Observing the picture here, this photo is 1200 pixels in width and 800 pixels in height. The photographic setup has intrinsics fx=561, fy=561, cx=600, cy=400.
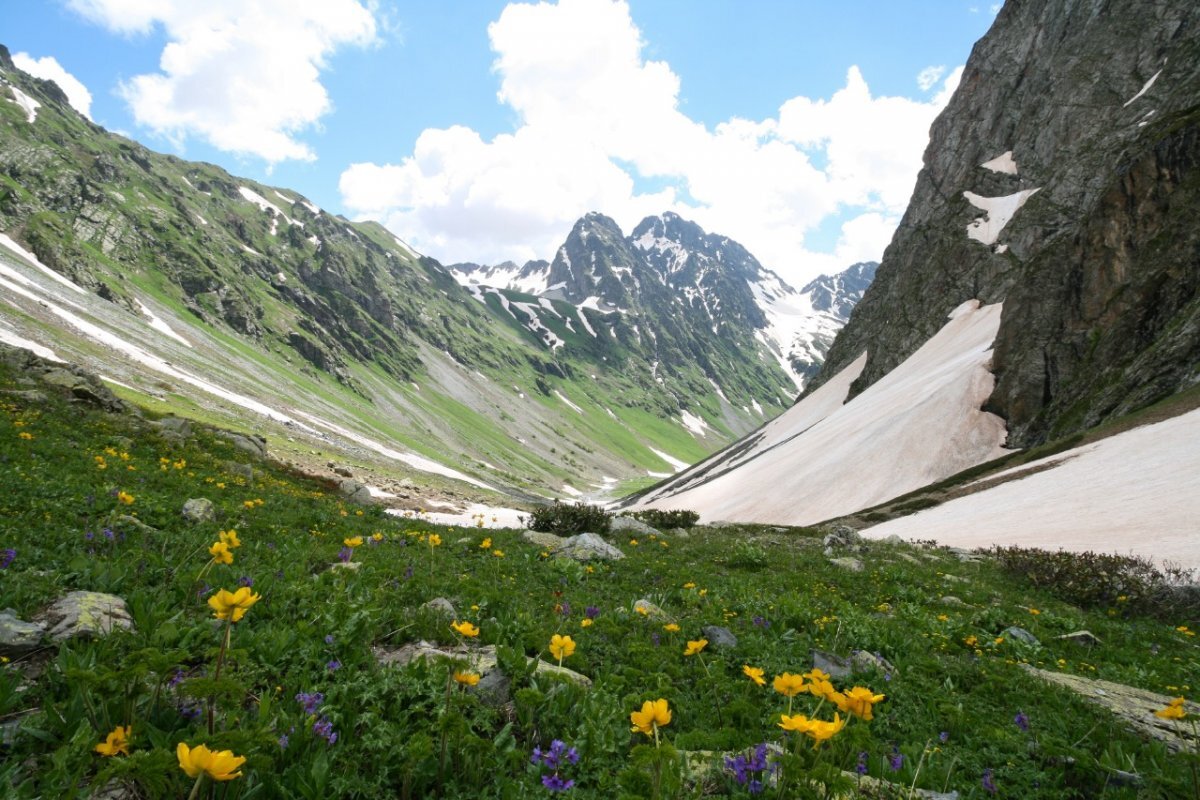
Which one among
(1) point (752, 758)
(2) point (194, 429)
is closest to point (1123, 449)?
(1) point (752, 758)

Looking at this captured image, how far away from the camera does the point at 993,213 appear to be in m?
99.0

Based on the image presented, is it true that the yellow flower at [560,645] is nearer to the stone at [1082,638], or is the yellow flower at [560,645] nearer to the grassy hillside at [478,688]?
the grassy hillside at [478,688]

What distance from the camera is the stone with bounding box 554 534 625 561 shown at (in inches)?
516

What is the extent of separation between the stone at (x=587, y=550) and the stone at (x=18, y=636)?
29.9 ft

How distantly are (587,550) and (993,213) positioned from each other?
116322 millimetres

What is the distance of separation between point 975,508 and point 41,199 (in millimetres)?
235540

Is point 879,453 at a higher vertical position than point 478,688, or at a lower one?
higher

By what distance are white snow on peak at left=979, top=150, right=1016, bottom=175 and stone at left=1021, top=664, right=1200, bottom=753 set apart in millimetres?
133630

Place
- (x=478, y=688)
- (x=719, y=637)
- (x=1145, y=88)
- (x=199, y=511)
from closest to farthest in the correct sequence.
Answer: (x=478, y=688) < (x=719, y=637) < (x=199, y=511) < (x=1145, y=88)

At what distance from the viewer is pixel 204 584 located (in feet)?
20.9

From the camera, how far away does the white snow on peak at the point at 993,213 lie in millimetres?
92312

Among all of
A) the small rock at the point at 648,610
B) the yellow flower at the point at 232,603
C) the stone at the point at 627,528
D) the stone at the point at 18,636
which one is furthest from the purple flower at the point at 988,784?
the stone at the point at 627,528

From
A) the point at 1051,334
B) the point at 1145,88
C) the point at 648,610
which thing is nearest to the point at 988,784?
the point at 648,610

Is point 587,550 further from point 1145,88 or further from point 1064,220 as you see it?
point 1145,88
